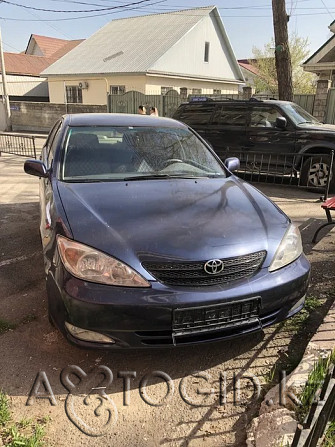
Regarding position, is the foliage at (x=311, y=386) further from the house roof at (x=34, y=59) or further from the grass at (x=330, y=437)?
the house roof at (x=34, y=59)

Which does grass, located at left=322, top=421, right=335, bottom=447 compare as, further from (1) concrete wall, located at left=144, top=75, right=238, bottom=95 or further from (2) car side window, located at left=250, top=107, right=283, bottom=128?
(1) concrete wall, located at left=144, top=75, right=238, bottom=95

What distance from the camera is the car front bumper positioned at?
228 cm

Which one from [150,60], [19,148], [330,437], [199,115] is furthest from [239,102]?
[150,60]

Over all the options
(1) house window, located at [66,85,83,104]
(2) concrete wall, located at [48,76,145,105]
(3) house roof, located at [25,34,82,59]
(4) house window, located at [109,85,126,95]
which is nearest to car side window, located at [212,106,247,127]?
(2) concrete wall, located at [48,76,145,105]

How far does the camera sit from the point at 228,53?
3131 centimetres

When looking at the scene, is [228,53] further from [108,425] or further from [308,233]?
[108,425]

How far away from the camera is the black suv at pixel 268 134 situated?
7.82 meters

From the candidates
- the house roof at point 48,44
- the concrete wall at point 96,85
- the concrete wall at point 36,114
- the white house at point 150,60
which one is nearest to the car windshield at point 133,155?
the concrete wall at point 36,114

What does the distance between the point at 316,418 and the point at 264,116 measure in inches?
307

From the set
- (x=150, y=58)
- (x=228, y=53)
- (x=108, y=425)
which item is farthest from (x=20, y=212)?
(x=228, y=53)

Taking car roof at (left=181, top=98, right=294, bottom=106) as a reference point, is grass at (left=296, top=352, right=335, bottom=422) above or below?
below

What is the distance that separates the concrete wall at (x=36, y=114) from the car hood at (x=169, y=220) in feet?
64.9

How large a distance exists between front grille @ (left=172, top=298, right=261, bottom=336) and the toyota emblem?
8.1 inches

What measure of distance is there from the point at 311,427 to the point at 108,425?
46.6 inches
